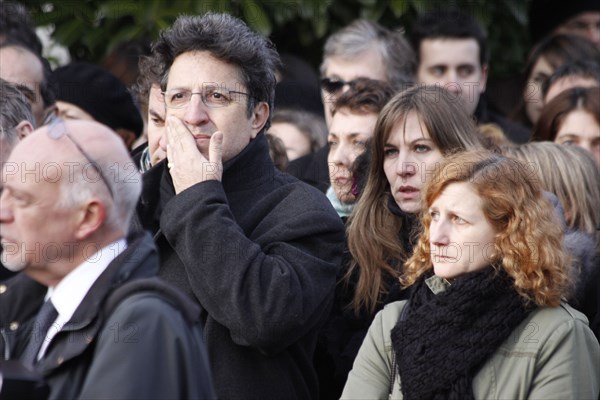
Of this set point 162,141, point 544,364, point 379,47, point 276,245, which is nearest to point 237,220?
point 276,245

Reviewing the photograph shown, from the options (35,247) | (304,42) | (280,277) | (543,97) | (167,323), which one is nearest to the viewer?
(167,323)

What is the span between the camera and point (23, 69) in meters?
5.71

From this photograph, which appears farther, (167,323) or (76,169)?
(76,169)

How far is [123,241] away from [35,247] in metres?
0.23

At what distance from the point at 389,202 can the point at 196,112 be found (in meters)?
1.01

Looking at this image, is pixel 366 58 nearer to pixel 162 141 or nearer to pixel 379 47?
pixel 379 47

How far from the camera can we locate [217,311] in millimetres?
3914

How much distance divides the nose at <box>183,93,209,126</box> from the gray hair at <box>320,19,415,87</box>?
2.22 metres

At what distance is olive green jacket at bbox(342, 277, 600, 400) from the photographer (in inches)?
148

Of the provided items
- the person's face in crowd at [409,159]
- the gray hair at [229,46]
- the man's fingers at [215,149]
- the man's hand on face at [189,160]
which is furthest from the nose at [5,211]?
the person's face in crowd at [409,159]

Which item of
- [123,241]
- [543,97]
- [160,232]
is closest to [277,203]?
[160,232]

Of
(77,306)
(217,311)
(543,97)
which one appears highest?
(77,306)

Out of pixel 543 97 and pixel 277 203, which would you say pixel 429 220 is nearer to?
pixel 277 203

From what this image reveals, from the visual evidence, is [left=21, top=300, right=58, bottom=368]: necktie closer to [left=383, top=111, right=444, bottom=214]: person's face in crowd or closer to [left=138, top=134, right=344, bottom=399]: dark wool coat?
[left=138, top=134, right=344, bottom=399]: dark wool coat
